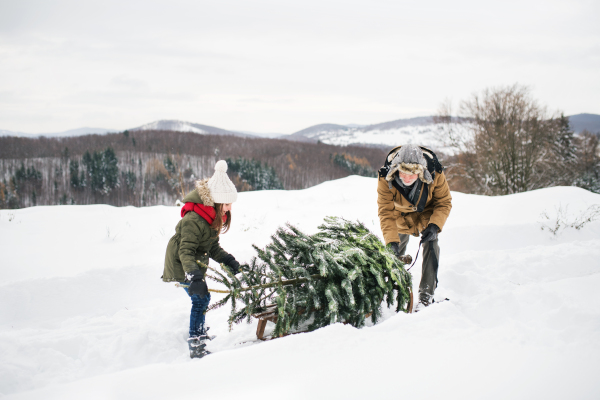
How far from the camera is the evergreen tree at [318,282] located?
2803mm

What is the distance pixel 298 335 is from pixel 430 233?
1.95m

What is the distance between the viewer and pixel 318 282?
2.99 metres

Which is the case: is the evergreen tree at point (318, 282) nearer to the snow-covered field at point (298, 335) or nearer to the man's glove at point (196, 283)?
the man's glove at point (196, 283)

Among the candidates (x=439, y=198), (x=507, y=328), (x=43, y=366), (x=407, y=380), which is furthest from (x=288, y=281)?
(x=43, y=366)

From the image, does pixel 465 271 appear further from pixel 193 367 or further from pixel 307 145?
pixel 307 145

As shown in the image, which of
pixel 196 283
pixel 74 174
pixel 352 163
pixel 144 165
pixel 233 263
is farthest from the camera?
pixel 352 163

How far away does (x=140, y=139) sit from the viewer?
9844 cm

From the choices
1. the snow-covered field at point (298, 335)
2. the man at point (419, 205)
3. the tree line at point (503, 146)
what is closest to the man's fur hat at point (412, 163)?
the man at point (419, 205)

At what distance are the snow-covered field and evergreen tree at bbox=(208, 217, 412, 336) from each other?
0.46 m

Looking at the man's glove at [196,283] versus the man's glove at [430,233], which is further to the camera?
the man's glove at [430,233]

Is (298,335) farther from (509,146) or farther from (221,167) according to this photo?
(509,146)

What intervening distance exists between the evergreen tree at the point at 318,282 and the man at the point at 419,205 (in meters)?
0.49

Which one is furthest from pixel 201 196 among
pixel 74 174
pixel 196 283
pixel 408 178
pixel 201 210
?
pixel 74 174

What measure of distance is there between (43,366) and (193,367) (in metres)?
1.79
